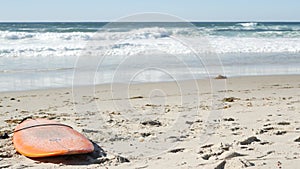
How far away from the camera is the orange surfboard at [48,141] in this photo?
4.35m

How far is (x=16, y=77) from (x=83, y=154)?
7.68 meters

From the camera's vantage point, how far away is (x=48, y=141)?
4.63 meters

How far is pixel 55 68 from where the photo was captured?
44.3ft

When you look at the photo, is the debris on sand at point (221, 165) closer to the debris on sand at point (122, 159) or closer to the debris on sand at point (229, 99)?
the debris on sand at point (122, 159)

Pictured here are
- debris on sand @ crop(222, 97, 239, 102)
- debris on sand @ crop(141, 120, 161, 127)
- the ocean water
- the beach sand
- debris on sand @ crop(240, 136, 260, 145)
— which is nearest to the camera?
the beach sand

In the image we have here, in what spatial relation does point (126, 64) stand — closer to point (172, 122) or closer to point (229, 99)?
point (229, 99)

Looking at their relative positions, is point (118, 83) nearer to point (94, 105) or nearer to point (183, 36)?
point (94, 105)

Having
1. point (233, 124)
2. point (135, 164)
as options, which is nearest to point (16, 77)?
point (233, 124)

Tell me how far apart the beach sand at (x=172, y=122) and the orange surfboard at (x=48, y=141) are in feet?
0.26

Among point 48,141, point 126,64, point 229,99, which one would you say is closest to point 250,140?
point 48,141

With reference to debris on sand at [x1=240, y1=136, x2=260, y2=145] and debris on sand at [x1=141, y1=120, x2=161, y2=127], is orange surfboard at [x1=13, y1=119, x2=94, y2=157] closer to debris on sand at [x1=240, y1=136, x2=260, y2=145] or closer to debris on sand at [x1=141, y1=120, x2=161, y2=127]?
debris on sand at [x1=141, y1=120, x2=161, y2=127]

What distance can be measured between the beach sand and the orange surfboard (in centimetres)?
8

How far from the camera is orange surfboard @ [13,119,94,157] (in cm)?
435

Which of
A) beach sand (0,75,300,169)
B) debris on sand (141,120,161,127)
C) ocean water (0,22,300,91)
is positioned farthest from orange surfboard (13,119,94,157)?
ocean water (0,22,300,91)
